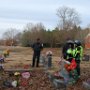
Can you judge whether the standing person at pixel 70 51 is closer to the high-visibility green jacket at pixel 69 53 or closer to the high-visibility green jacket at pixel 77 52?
the high-visibility green jacket at pixel 69 53

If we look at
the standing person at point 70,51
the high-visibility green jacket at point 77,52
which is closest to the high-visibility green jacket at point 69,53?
the standing person at point 70,51

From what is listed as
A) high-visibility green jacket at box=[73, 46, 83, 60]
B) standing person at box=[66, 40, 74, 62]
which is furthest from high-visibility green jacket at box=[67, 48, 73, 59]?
high-visibility green jacket at box=[73, 46, 83, 60]

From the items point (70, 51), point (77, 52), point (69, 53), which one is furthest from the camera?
point (69, 53)

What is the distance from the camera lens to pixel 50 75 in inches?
720

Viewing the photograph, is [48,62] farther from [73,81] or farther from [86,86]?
[86,86]

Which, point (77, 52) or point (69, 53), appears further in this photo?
point (69, 53)

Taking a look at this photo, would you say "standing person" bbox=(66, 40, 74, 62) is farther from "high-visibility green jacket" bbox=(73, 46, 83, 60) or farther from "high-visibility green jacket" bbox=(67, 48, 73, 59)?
"high-visibility green jacket" bbox=(73, 46, 83, 60)

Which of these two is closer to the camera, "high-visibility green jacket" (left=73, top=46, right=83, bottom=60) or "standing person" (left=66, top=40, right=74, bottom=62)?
"high-visibility green jacket" (left=73, top=46, right=83, bottom=60)

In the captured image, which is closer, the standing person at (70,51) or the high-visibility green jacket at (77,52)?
the high-visibility green jacket at (77,52)

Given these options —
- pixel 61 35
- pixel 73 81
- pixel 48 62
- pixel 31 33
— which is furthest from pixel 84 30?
pixel 73 81

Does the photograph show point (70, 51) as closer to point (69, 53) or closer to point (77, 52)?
point (69, 53)

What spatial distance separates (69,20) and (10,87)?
253ft

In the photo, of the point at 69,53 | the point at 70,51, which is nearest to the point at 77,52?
the point at 70,51

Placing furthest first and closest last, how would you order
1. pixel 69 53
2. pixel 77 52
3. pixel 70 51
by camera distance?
pixel 69 53, pixel 70 51, pixel 77 52
